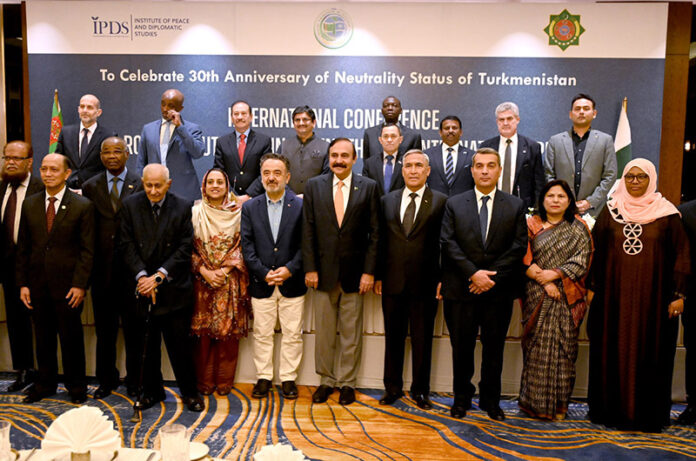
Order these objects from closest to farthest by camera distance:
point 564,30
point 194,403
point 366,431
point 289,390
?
point 366,431
point 194,403
point 289,390
point 564,30

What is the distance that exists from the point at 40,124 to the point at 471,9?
5.07 meters

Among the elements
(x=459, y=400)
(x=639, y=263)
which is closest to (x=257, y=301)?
(x=459, y=400)

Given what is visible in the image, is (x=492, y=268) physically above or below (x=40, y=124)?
below

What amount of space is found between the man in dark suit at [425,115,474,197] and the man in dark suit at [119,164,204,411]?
208 cm

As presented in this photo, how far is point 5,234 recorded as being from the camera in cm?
390

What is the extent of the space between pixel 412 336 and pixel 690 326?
5.82ft

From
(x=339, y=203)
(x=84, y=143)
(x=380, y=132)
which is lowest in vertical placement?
(x=339, y=203)

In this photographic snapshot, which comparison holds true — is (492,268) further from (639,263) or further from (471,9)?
(471,9)

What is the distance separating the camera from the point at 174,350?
3.63 metres

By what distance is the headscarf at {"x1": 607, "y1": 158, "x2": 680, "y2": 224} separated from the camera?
336cm

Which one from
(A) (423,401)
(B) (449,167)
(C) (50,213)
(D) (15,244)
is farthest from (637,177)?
(D) (15,244)

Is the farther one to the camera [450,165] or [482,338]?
[450,165]

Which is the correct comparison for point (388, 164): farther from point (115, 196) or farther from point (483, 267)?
point (115, 196)

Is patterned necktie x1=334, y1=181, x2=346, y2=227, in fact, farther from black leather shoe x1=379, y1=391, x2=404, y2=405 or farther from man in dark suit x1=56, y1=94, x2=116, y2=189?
man in dark suit x1=56, y1=94, x2=116, y2=189
